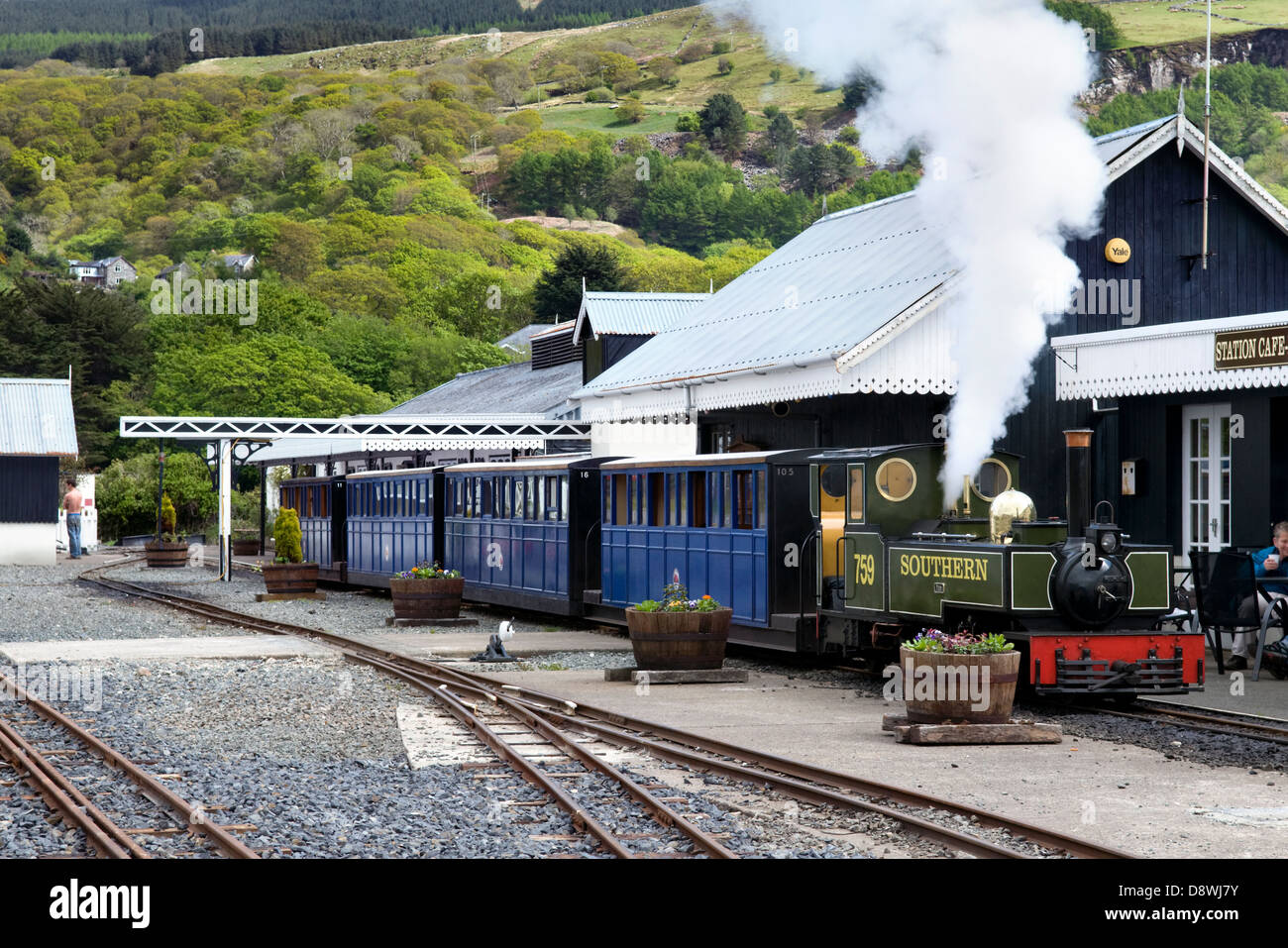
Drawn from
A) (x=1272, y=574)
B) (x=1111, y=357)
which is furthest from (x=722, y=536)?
(x=1272, y=574)

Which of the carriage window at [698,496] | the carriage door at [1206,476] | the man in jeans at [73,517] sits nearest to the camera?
the carriage door at [1206,476]

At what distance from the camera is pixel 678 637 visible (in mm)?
15688

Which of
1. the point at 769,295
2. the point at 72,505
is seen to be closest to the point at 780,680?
the point at 769,295

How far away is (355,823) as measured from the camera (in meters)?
8.51

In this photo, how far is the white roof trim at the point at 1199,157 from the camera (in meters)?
19.9

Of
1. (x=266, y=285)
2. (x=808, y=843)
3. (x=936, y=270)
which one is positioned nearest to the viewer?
(x=808, y=843)

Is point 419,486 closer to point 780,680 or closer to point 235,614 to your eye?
point 235,614

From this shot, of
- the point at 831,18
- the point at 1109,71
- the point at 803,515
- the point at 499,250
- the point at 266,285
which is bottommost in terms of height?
the point at 803,515

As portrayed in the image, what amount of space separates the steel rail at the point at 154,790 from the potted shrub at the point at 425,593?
30.4 ft

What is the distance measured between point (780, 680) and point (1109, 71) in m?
133

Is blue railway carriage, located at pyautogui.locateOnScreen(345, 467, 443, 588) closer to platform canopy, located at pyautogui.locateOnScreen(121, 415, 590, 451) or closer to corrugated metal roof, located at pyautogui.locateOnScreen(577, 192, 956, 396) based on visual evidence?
platform canopy, located at pyautogui.locateOnScreen(121, 415, 590, 451)

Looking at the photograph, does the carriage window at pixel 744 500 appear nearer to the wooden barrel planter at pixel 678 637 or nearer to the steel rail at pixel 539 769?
the wooden barrel planter at pixel 678 637

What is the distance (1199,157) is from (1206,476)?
17.9 ft

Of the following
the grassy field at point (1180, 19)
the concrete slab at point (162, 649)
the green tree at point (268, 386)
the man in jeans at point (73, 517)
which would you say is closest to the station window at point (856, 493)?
the concrete slab at point (162, 649)
